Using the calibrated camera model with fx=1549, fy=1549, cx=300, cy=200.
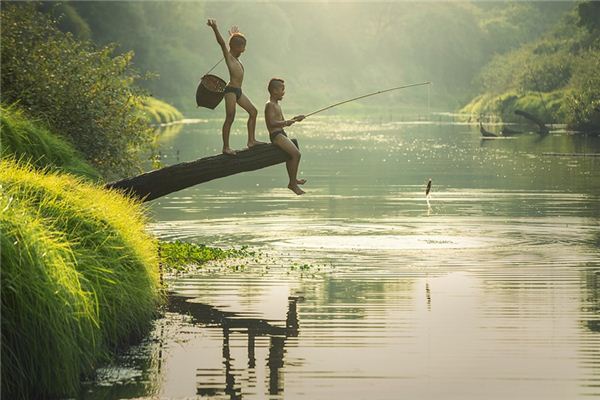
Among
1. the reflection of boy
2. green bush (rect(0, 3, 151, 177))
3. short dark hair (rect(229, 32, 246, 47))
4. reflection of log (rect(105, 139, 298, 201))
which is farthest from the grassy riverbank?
green bush (rect(0, 3, 151, 177))

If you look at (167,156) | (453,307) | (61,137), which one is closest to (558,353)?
(453,307)

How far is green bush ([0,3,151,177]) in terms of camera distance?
29281 mm

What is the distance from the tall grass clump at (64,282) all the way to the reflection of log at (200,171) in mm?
3422

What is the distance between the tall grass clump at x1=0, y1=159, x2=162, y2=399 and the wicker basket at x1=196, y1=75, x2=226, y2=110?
3.01m

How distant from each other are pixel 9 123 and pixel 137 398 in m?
11.4

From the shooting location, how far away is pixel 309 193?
138 feet

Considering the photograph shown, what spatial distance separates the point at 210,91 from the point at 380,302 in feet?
13.3

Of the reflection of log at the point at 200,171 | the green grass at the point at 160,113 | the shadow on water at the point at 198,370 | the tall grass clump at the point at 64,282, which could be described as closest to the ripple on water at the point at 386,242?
the reflection of log at the point at 200,171

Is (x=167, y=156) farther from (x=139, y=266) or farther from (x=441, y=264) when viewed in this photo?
(x=139, y=266)

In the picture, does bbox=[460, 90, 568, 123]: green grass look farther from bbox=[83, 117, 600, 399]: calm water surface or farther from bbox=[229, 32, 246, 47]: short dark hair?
bbox=[229, 32, 246, 47]: short dark hair

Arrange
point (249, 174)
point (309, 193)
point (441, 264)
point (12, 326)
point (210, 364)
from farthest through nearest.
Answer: point (249, 174) → point (309, 193) → point (441, 264) → point (210, 364) → point (12, 326)

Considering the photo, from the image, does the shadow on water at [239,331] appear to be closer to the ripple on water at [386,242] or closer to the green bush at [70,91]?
the ripple on water at [386,242]

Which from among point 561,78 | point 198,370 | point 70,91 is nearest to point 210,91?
point 198,370

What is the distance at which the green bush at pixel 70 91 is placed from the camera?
29281 mm
